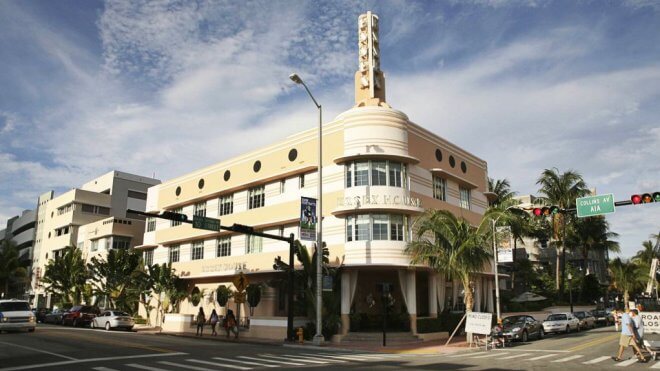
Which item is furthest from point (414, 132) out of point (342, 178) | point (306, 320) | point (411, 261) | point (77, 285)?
point (77, 285)

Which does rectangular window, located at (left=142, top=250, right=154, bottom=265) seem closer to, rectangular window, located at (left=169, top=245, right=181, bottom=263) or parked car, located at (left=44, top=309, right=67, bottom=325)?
rectangular window, located at (left=169, top=245, right=181, bottom=263)

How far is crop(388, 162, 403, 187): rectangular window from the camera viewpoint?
1208 inches

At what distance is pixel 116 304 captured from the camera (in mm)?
46500

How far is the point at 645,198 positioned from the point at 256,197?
2405cm

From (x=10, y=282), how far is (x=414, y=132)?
228 ft

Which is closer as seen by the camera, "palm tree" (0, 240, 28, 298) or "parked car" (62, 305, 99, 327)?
"parked car" (62, 305, 99, 327)

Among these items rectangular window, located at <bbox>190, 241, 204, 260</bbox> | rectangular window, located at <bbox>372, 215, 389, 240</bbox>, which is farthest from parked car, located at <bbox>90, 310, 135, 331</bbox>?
rectangular window, located at <bbox>372, 215, 389, 240</bbox>

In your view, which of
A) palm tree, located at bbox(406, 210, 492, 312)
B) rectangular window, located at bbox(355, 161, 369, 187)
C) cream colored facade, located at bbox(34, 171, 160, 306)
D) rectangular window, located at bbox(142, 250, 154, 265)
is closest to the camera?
palm tree, located at bbox(406, 210, 492, 312)

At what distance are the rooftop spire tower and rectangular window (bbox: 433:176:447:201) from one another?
5.99m

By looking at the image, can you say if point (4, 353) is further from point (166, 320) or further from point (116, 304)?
point (116, 304)

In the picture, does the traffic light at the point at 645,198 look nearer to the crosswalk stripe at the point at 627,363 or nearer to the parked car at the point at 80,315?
the crosswalk stripe at the point at 627,363

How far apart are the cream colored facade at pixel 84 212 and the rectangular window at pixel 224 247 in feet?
70.2

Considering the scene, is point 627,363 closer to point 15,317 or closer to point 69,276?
point 15,317

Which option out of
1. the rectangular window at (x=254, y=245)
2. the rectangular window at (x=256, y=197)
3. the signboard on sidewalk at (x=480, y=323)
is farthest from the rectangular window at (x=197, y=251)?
the signboard on sidewalk at (x=480, y=323)
